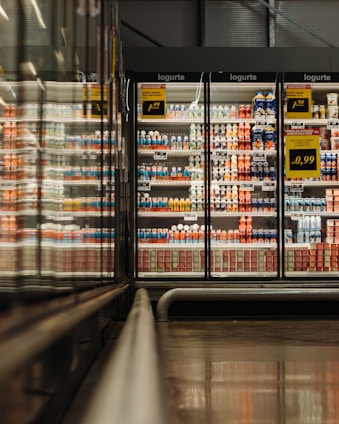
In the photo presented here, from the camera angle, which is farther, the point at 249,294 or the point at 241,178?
the point at 241,178

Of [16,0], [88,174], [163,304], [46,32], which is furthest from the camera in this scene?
[163,304]

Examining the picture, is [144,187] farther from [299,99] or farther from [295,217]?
[299,99]

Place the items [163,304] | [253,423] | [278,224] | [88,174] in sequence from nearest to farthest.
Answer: [253,423]
[88,174]
[163,304]
[278,224]

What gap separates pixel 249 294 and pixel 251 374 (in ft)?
11.6

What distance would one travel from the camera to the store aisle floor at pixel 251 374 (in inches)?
119

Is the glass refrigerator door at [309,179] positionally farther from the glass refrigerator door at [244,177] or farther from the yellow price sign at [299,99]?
A: the glass refrigerator door at [244,177]

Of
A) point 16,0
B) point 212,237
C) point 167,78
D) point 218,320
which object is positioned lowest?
point 218,320

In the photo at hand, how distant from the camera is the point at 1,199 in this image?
1.79 metres

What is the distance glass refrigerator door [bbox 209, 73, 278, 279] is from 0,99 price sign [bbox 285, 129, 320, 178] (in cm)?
16

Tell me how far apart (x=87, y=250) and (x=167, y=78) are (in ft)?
14.0

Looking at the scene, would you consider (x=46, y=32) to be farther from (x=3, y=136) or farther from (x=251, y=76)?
(x=251, y=76)

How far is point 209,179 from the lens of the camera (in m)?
8.13

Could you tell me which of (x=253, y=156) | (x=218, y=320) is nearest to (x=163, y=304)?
(x=218, y=320)

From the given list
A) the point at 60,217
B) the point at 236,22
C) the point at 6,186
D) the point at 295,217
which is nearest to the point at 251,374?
the point at 60,217
